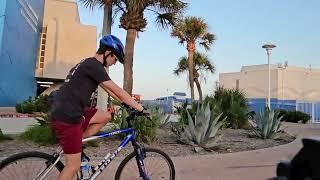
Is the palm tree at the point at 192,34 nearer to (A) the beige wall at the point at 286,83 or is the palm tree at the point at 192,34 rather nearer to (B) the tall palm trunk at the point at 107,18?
(B) the tall palm trunk at the point at 107,18

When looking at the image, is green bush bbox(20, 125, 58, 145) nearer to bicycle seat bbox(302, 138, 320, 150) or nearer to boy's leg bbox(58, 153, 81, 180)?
boy's leg bbox(58, 153, 81, 180)

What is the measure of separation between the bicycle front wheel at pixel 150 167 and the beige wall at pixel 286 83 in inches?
2585

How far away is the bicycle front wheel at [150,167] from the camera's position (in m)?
5.05

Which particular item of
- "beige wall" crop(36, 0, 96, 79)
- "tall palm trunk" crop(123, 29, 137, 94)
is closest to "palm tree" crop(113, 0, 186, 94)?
"tall palm trunk" crop(123, 29, 137, 94)

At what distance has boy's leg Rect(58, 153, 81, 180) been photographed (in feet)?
14.4

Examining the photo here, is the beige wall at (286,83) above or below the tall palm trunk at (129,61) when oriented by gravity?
above

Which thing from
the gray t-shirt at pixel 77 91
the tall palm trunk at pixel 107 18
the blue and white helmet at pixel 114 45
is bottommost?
the gray t-shirt at pixel 77 91

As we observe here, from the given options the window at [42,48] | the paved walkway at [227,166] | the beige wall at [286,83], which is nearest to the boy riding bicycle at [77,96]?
the paved walkway at [227,166]

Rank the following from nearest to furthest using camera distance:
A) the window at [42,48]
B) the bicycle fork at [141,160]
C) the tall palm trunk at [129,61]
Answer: the bicycle fork at [141,160] → the tall palm trunk at [129,61] → the window at [42,48]

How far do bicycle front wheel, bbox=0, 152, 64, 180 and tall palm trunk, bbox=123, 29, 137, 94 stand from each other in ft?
35.6

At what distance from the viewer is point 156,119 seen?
10742mm

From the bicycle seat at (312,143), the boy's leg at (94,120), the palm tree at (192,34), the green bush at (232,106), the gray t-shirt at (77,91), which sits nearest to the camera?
the bicycle seat at (312,143)

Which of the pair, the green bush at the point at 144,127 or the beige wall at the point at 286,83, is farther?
the beige wall at the point at 286,83

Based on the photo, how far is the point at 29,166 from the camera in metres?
4.54
